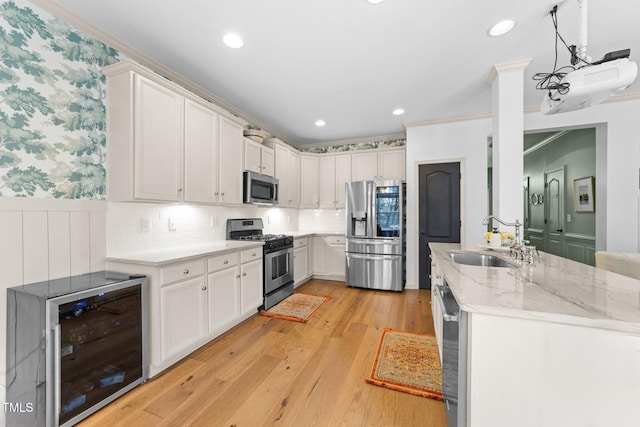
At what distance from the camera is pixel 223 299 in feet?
8.32

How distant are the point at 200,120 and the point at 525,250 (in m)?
3.06

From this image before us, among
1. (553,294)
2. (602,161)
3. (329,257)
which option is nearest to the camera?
(553,294)

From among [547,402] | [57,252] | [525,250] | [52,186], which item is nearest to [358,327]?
[525,250]

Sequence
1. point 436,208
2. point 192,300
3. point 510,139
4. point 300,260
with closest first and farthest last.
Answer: point 192,300
point 510,139
point 436,208
point 300,260

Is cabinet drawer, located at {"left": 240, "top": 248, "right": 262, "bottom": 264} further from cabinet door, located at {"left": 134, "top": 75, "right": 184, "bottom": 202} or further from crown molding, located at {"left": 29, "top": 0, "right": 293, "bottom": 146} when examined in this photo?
crown molding, located at {"left": 29, "top": 0, "right": 293, "bottom": 146}

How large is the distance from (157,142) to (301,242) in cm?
263

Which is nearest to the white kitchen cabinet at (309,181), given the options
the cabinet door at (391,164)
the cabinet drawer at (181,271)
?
the cabinet door at (391,164)

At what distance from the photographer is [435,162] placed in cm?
411

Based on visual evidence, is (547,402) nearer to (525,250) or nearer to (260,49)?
(525,250)

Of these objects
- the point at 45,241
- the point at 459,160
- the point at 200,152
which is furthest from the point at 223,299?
the point at 459,160

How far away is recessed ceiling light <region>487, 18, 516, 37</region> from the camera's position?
193cm

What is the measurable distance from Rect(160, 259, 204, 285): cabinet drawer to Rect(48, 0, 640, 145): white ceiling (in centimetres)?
186

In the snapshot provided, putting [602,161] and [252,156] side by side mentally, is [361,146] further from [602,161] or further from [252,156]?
[602,161]

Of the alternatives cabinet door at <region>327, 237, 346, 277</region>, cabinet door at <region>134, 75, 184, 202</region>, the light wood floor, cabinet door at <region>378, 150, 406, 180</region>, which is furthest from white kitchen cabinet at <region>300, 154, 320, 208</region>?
cabinet door at <region>134, 75, 184, 202</region>
